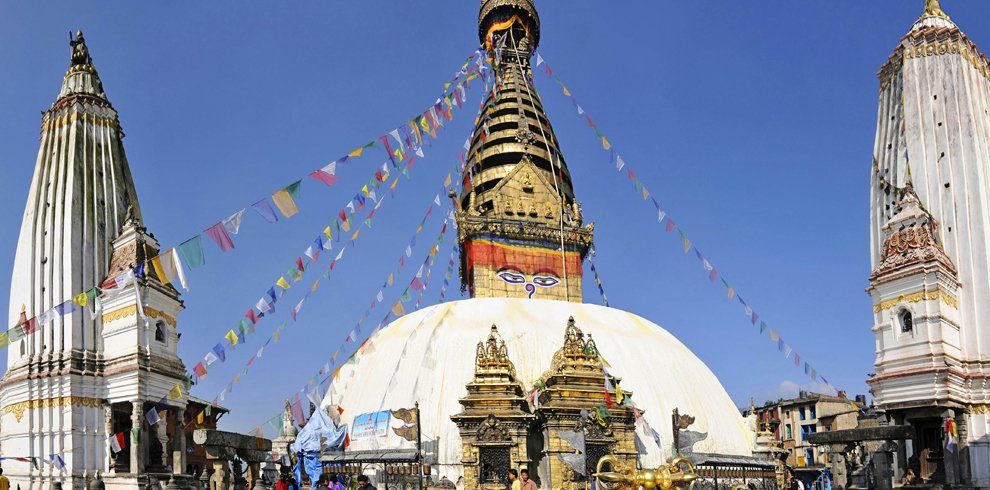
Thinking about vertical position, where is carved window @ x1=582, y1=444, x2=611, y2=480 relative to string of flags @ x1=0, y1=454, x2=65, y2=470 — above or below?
below

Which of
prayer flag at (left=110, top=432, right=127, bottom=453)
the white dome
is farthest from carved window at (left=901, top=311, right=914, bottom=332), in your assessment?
prayer flag at (left=110, top=432, right=127, bottom=453)

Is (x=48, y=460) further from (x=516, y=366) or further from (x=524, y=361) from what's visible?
(x=524, y=361)

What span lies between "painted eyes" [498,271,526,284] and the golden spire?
2296cm

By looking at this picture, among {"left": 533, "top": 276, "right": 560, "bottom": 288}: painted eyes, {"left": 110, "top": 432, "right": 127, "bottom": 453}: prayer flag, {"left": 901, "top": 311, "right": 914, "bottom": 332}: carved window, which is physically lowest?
{"left": 110, "top": 432, "right": 127, "bottom": 453}: prayer flag

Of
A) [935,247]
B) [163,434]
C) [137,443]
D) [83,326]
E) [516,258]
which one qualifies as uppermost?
[516,258]

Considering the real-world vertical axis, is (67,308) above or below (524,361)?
above

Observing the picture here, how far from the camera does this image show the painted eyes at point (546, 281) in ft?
141

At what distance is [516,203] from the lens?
4444 cm

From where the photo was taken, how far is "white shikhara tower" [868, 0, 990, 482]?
65.0 ft

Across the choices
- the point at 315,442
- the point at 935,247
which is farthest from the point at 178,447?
the point at 935,247

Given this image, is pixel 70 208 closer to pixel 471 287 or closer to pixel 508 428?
pixel 508 428

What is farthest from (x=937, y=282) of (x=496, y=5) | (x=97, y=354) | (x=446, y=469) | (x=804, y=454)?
(x=804, y=454)

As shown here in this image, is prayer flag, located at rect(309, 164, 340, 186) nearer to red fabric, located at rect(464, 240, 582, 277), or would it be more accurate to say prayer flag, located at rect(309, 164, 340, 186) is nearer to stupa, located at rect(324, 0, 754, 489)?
stupa, located at rect(324, 0, 754, 489)

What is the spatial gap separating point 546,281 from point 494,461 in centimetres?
1491
